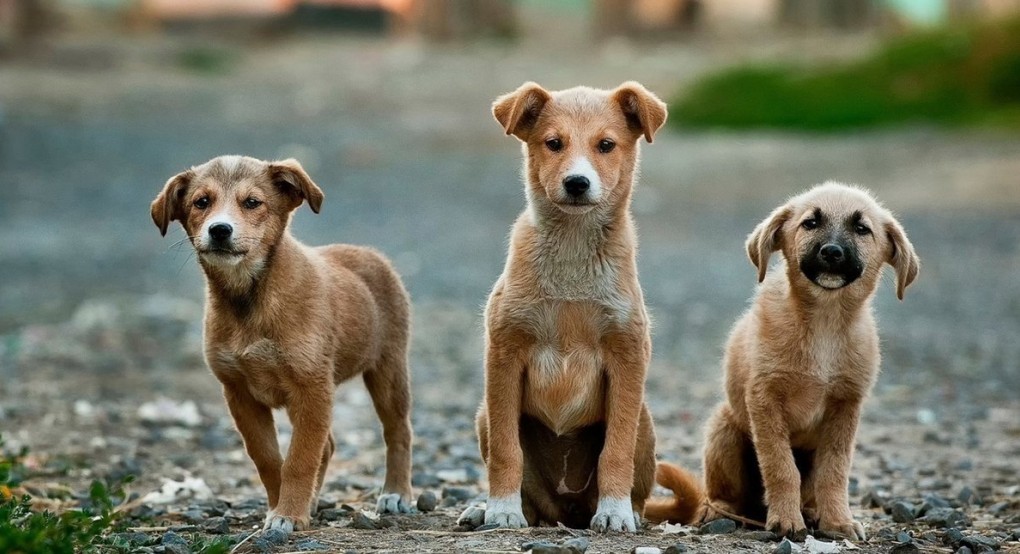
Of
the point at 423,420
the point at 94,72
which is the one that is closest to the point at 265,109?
the point at 94,72

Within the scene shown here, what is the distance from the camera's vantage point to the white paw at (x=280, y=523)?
6.02 meters

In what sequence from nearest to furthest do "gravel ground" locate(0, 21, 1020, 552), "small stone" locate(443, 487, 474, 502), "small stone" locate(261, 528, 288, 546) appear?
"small stone" locate(261, 528, 288, 546), "small stone" locate(443, 487, 474, 502), "gravel ground" locate(0, 21, 1020, 552)

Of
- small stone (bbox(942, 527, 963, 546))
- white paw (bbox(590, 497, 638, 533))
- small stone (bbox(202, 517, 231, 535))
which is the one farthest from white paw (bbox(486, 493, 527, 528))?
small stone (bbox(942, 527, 963, 546))

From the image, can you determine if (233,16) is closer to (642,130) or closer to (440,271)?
(440,271)

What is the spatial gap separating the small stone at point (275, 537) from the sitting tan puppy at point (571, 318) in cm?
81

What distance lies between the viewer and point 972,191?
61.8ft

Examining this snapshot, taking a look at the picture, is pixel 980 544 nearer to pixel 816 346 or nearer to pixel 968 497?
pixel 816 346

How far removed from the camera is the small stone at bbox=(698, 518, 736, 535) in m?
6.35

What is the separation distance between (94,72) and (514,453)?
24.2 metres

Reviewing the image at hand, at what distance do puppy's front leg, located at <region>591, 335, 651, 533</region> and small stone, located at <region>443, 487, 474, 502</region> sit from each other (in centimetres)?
136

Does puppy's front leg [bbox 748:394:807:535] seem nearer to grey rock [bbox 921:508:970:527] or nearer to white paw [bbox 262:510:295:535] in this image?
grey rock [bbox 921:508:970:527]

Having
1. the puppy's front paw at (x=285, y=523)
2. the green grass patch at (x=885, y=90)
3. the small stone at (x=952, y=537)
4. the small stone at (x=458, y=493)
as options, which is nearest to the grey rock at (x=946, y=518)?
the small stone at (x=952, y=537)

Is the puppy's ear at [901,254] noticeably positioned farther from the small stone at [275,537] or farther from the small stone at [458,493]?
the small stone at [275,537]

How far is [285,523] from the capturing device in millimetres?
6055
